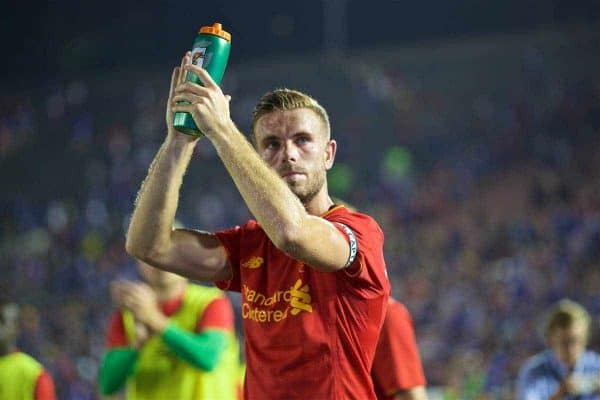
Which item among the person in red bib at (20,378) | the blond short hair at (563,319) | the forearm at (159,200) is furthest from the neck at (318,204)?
the blond short hair at (563,319)

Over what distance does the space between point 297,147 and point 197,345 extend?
1.60 metres

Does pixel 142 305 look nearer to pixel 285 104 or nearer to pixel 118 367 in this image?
pixel 118 367

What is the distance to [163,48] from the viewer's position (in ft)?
65.1

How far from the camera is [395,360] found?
10.8 feet

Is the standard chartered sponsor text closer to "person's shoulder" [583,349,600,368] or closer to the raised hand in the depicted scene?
the raised hand

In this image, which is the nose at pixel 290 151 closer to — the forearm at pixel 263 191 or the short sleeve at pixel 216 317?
the forearm at pixel 263 191

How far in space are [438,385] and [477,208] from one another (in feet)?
13.1

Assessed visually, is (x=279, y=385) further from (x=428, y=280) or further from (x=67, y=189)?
(x=67, y=189)

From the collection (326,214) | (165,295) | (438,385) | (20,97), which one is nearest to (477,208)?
(438,385)

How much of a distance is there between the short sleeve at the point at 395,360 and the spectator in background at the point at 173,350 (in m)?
0.91

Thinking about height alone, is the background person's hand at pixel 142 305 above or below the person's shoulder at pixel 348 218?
below

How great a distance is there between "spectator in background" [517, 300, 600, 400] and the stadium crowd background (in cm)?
520

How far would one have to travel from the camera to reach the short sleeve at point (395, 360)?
3297 mm

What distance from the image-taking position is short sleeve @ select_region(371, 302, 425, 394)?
10.8ft
